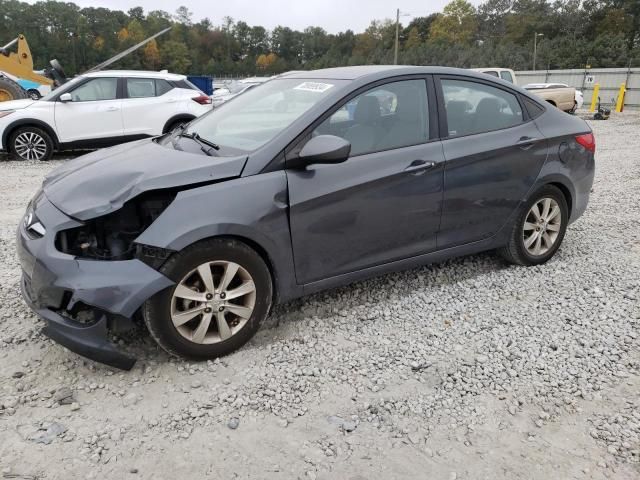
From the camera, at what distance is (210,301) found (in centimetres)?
286

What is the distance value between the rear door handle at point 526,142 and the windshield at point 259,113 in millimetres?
1503

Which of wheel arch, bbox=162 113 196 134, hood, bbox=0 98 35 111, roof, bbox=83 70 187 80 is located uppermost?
roof, bbox=83 70 187 80

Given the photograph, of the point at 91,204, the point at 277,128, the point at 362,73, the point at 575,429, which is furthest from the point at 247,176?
the point at 575,429

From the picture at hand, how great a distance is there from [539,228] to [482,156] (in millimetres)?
966

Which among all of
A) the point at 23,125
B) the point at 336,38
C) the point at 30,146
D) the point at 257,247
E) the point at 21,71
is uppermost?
the point at 336,38

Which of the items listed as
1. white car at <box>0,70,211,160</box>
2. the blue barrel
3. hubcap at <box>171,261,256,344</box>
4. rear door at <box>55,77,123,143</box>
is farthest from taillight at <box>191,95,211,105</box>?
the blue barrel

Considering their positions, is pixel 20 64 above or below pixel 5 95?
above

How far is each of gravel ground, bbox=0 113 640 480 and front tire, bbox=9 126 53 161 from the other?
645cm

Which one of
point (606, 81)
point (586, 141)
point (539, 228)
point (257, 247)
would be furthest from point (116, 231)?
point (606, 81)

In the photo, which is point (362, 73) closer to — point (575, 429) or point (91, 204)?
point (91, 204)

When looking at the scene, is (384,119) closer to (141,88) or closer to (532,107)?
(532,107)

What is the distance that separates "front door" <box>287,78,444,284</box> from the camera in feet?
10.2

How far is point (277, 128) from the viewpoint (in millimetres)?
3205

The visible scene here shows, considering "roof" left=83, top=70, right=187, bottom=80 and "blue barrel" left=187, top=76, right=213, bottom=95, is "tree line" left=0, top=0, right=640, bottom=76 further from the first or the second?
"roof" left=83, top=70, right=187, bottom=80
